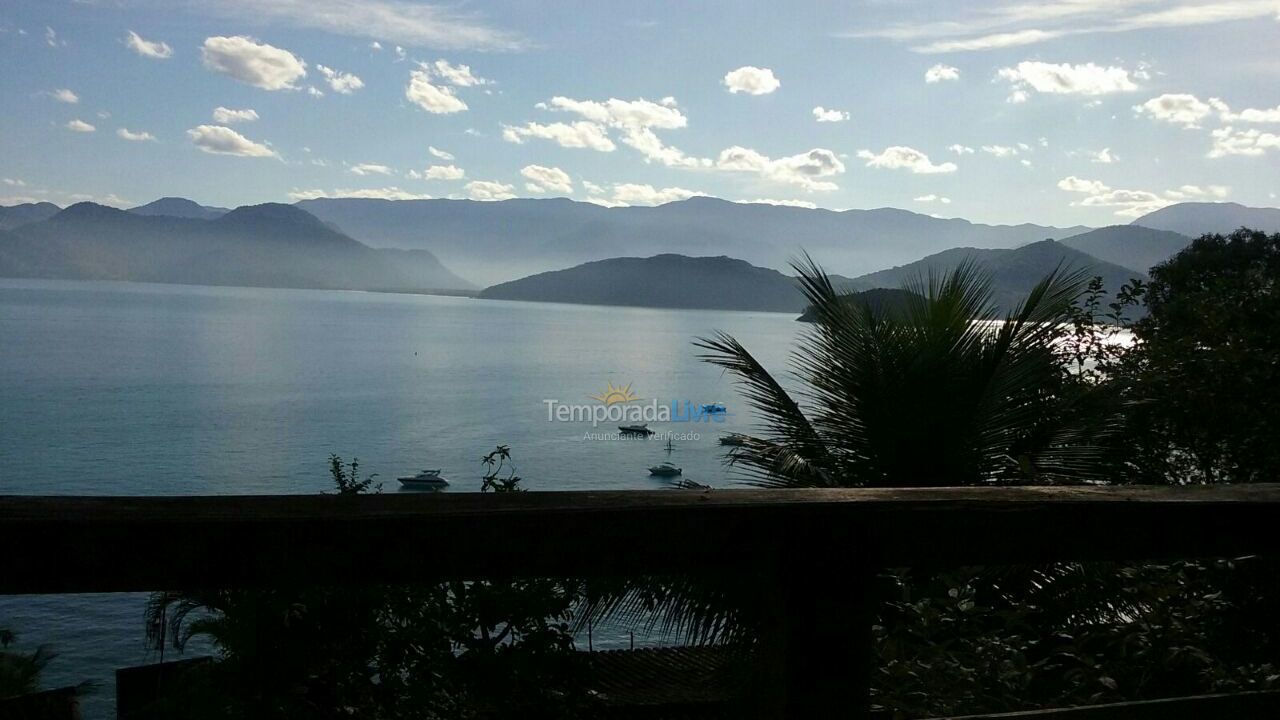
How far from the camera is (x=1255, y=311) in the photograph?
23.8 ft

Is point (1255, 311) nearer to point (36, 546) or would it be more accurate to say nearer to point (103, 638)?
point (36, 546)

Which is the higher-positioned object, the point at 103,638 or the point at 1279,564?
the point at 1279,564

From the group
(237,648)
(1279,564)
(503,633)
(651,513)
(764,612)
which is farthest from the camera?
(237,648)

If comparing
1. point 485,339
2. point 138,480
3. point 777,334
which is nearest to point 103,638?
point 138,480

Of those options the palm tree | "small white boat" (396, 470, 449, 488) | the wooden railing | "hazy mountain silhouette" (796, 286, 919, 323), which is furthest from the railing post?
"small white boat" (396, 470, 449, 488)

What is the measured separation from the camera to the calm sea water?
Result: 161ft

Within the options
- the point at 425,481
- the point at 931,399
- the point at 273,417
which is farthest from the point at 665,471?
the point at 931,399

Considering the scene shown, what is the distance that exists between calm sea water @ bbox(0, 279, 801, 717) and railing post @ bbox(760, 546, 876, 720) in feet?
26.8

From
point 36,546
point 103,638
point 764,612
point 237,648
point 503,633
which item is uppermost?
point 36,546

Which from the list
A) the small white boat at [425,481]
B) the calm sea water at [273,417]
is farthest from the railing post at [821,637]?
the small white boat at [425,481]

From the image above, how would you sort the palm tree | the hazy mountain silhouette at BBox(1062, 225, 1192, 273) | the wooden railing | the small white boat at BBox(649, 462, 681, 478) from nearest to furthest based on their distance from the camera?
the wooden railing, the palm tree, the small white boat at BBox(649, 462, 681, 478), the hazy mountain silhouette at BBox(1062, 225, 1192, 273)

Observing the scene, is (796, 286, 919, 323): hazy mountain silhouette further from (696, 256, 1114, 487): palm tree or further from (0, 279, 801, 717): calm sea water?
(0, 279, 801, 717): calm sea water

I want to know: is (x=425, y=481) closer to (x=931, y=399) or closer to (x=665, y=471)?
(x=665, y=471)

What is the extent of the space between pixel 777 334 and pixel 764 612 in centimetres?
18104
